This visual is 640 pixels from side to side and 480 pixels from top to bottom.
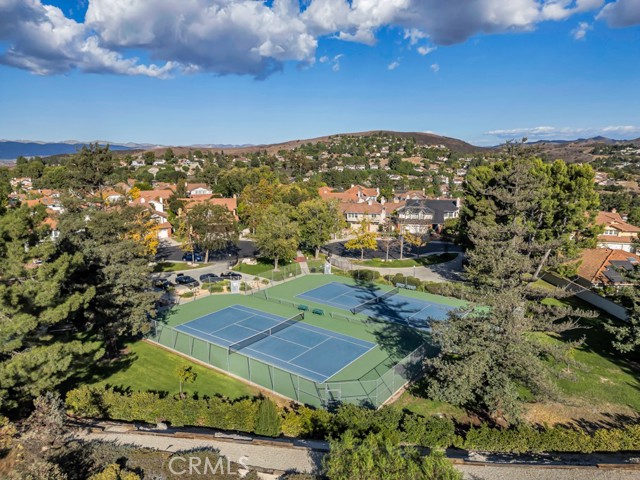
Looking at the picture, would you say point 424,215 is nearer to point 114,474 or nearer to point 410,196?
point 410,196

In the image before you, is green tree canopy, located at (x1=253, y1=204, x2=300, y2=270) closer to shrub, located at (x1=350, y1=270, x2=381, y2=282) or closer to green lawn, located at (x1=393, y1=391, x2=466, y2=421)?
shrub, located at (x1=350, y1=270, x2=381, y2=282)

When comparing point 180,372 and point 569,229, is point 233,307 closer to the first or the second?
point 180,372

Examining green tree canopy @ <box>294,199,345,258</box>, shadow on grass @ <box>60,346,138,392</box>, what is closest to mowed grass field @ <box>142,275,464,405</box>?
shadow on grass @ <box>60,346,138,392</box>

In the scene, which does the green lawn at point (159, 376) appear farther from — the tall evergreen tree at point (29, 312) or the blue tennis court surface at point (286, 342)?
the tall evergreen tree at point (29, 312)

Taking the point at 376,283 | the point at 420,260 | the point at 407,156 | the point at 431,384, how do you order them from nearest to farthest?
1. the point at 431,384
2. the point at 376,283
3. the point at 420,260
4. the point at 407,156

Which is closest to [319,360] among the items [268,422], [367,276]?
[268,422]

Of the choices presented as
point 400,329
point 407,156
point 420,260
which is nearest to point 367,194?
point 420,260
